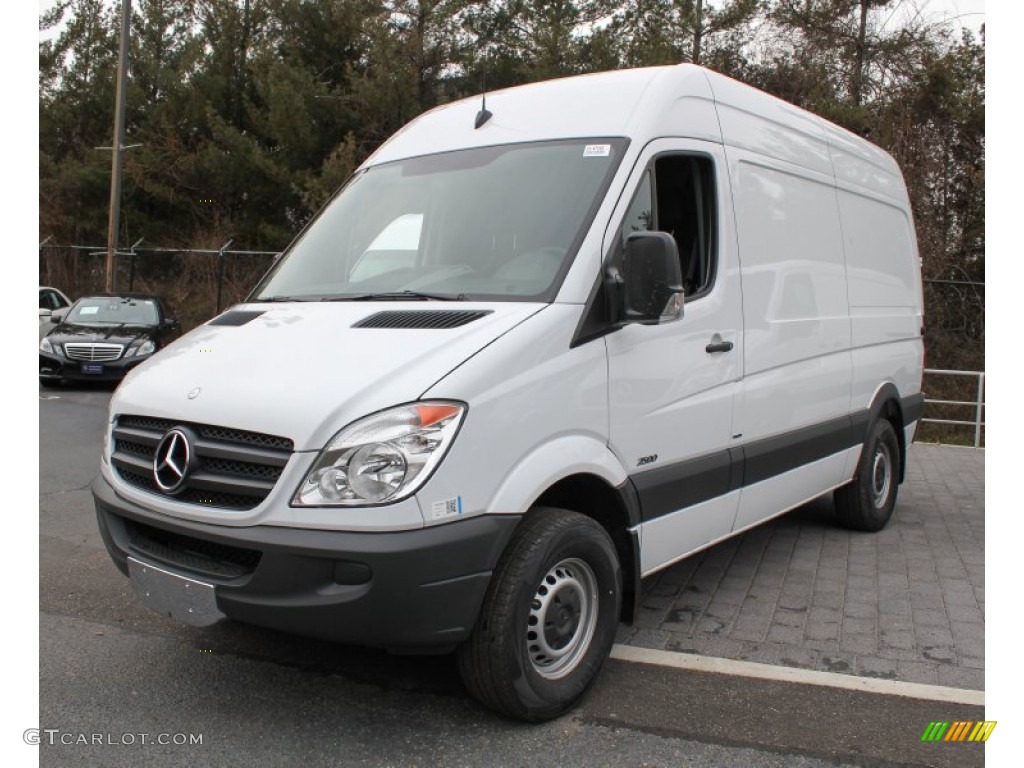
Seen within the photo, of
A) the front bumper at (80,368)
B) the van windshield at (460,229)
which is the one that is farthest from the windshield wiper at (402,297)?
the front bumper at (80,368)

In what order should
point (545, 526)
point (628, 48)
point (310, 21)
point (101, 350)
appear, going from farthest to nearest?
point (310, 21)
point (628, 48)
point (101, 350)
point (545, 526)

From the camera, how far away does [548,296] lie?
11.3ft

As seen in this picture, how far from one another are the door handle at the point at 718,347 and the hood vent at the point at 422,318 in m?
1.29

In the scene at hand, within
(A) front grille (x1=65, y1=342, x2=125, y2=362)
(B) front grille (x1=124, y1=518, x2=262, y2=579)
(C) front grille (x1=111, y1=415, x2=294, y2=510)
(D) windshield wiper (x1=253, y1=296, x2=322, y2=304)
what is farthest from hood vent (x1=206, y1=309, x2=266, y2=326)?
(A) front grille (x1=65, y1=342, x2=125, y2=362)

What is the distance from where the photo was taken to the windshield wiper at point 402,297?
368 cm

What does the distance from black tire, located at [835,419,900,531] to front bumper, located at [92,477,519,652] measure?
12.9ft

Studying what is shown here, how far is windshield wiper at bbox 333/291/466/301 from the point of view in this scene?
3.68m

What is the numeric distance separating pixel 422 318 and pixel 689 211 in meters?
1.60

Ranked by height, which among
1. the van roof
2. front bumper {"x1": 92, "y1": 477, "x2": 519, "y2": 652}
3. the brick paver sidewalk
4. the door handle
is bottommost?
the brick paver sidewalk

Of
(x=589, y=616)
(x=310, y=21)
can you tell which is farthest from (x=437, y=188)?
(x=310, y=21)

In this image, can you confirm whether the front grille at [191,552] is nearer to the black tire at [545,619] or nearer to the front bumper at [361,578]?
the front bumper at [361,578]

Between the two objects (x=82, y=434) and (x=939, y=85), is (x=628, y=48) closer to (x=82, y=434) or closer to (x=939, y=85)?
(x=939, y=85)

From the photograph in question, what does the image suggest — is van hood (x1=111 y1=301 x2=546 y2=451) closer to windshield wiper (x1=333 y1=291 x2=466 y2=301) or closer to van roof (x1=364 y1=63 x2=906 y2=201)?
windshield wiper (x1=333 y1=291 x2=466 y2=301)

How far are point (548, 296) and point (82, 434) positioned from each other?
797cm
